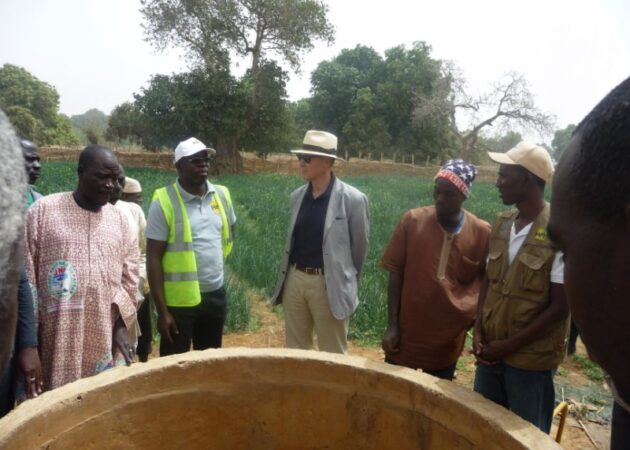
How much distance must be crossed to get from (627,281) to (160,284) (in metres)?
2.74

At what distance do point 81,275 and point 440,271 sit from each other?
1735 millimetres

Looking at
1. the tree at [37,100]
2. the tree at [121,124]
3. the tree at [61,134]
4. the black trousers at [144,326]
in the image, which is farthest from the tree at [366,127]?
the black trousers at [144,326]

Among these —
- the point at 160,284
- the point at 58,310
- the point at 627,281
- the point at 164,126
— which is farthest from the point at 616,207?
the point at 164,126

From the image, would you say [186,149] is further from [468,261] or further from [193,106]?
[193,106]

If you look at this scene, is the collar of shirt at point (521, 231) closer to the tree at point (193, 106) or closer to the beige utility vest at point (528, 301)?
the beige utility vest at point (528, 301)

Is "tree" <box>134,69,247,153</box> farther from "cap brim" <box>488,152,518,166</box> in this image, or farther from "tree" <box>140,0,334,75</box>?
"cap brim" <box>488,152,518,166</box>

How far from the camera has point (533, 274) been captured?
2105mm

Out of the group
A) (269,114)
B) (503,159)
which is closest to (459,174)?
(503,159)

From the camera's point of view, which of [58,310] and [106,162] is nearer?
[58,310]

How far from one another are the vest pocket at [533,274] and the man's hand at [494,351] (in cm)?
26

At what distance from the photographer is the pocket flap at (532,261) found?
2086 mm

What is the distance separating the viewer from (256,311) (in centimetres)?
591

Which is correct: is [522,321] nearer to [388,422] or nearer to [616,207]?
[388,422]

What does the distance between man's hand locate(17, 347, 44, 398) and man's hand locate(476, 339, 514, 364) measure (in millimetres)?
1969
